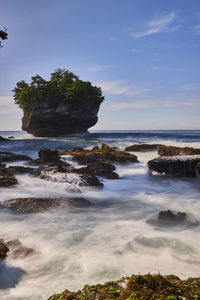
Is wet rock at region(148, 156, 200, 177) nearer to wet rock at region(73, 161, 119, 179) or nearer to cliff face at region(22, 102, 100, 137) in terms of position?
wet rock at region(73, 161, 119, 179)

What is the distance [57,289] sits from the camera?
9.93ft

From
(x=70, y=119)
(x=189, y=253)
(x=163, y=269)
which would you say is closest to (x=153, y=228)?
(x=189, y=253)

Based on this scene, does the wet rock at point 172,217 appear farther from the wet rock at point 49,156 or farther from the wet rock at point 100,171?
the wet rock at point 49,156

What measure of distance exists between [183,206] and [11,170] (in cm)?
789

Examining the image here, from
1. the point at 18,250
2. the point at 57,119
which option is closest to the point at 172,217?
the point at 18,250

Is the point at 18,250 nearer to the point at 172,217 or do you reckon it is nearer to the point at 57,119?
the point at 172,217

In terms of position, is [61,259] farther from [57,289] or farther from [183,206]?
[183,206]

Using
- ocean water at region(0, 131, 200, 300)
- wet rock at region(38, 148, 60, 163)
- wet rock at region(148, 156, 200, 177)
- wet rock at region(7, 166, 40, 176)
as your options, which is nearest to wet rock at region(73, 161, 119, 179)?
wet rock at region(7, 166, 40, 176)

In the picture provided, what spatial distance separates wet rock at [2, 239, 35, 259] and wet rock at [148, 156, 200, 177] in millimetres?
8410

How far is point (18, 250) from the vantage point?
4.10 metres

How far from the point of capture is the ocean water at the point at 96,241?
3322 millimetres

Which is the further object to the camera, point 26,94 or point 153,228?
point 26,94

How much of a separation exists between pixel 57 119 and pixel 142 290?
5583cm

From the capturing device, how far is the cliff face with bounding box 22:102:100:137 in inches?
2168
